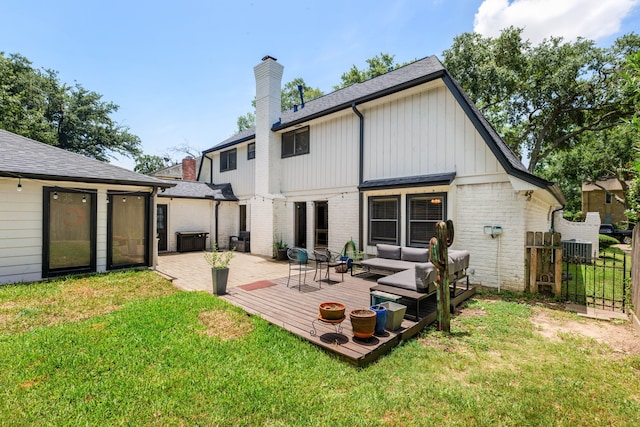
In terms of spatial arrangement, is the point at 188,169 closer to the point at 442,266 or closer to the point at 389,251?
the point at 389,251

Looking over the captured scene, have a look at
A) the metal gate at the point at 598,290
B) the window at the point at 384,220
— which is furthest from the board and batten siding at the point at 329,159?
the metal gate at the point at 598,290

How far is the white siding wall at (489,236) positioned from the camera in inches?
257

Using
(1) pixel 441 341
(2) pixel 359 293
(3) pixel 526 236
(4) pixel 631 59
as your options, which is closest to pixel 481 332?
(1) pixel 441 341

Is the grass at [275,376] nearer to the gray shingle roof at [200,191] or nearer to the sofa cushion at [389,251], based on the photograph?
the sofa cushion at [389,251]

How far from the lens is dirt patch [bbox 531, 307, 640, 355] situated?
4043 millimetres

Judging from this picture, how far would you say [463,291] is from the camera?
20.1 feet

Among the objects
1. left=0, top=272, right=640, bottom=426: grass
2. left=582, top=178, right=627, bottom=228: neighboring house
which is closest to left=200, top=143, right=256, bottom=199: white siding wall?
left=0, top=272, right=640, bottom=426: grass

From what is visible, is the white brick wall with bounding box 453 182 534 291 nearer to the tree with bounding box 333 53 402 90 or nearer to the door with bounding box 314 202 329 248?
the door with bounding box 314 202 329 248

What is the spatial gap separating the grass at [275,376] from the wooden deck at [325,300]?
156 millimetres

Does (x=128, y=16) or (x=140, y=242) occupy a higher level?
(x=128, y=16)

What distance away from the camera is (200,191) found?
1448cm

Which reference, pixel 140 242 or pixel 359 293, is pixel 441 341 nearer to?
pixel 359 293

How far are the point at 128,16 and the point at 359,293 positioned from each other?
12027 millimetres

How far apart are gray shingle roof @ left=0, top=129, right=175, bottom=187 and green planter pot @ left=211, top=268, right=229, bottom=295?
4.25m
